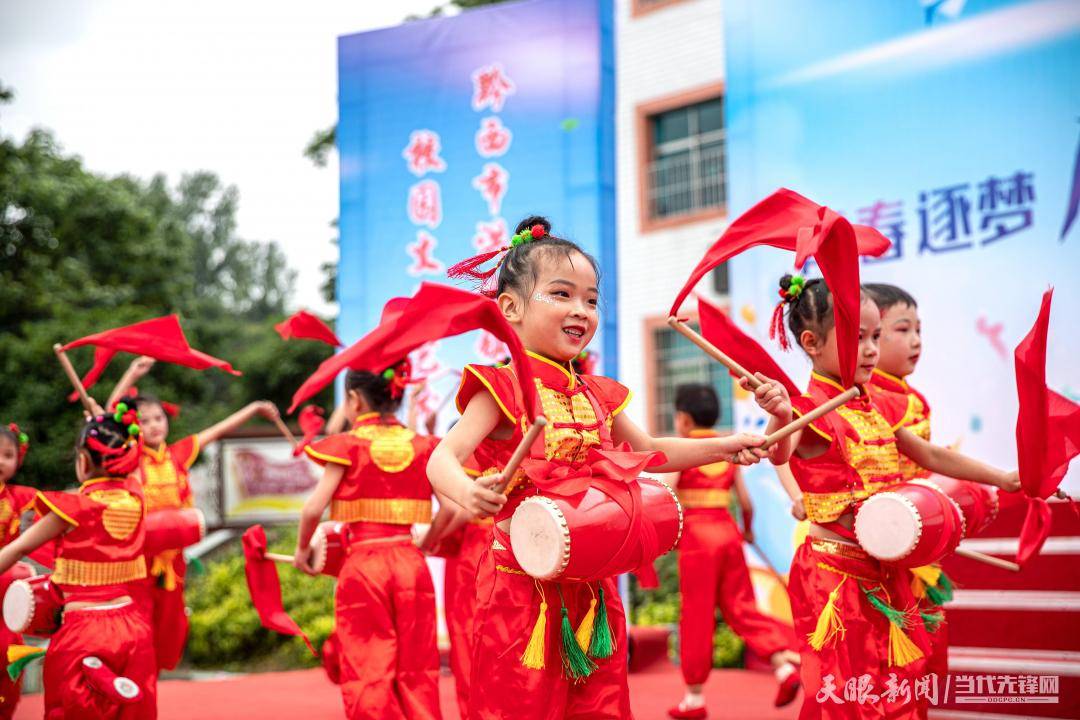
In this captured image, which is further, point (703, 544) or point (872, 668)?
point (703, 544)

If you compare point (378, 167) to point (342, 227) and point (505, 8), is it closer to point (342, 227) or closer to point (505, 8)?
point (342, 227)

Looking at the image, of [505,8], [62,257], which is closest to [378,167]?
[505,8]

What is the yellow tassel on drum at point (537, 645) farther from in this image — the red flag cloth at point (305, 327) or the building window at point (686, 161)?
the building window at point (686, 161)

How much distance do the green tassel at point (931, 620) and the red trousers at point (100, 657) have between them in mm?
2809

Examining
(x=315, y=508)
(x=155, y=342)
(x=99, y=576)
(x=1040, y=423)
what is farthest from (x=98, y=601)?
(x=1040, y=423)

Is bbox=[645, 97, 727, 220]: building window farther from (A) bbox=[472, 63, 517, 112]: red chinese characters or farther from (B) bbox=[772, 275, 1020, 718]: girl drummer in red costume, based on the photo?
(B) bbox=[772, 275, 1020, 718]: girl drummer in red costume

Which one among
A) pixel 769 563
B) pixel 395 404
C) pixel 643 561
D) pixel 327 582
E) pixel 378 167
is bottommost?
pixel 327 582

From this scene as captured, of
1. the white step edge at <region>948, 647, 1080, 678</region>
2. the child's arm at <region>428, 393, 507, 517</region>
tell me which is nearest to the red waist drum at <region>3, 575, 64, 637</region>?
the child's arm at <region>428, 393, 507, 517</region>

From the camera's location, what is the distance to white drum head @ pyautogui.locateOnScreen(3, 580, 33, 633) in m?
4.03

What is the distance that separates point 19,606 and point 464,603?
182 centimetres

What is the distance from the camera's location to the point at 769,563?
5852mm

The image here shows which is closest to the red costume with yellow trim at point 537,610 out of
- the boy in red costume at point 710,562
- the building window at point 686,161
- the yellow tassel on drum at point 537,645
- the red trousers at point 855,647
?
the yellow tassel on drum at point 537,645

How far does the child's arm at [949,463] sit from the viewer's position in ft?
11.3

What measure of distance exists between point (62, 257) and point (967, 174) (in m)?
14.0
